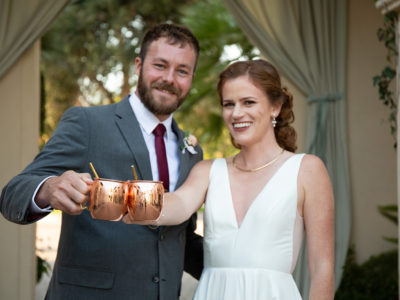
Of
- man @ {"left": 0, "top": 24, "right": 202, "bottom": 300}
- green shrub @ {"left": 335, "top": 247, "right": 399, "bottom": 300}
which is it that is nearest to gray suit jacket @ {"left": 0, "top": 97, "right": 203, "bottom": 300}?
man @ {"left": 0, "top": 24, "right": 202, "bottom": 300}

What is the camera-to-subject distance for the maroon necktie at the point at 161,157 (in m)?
2.26

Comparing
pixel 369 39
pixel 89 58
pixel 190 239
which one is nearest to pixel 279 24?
pixel 369 39

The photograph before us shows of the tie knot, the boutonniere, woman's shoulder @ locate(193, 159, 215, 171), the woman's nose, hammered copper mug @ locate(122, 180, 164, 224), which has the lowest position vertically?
hammered copper mug @ locate(122, 180, 164, 224)

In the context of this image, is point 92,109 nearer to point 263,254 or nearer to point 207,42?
point 263,254

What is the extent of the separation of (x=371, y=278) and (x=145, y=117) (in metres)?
2.99

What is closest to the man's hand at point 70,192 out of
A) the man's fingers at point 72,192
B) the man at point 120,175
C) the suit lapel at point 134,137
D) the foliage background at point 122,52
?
the man's fingers at point 72,192

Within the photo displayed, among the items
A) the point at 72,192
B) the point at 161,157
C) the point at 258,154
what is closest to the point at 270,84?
the point at 258,154

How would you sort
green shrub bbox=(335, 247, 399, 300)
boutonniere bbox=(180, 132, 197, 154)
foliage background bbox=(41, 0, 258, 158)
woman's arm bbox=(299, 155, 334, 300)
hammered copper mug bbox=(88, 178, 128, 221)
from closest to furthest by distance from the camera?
hammered copper mug bbox=(88, 178, 128, 221), woman's arm bbox=(299, 155, 334, 300), boutonniere bbox=(180, 132, 197, 154), green shrub bbox=(335, 247, 399, 300), foliage background bbox=(41, 0, 258, 158)

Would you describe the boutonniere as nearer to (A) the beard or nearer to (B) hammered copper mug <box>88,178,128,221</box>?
(A) the beard

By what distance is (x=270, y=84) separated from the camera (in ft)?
7.40

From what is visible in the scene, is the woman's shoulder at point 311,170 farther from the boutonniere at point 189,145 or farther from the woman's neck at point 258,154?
the boutonniere at point 189,145

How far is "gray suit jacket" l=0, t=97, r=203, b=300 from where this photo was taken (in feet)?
6.90

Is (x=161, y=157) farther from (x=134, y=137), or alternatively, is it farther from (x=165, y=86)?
(x=165, y=86)

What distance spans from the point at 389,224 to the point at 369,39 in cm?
164
